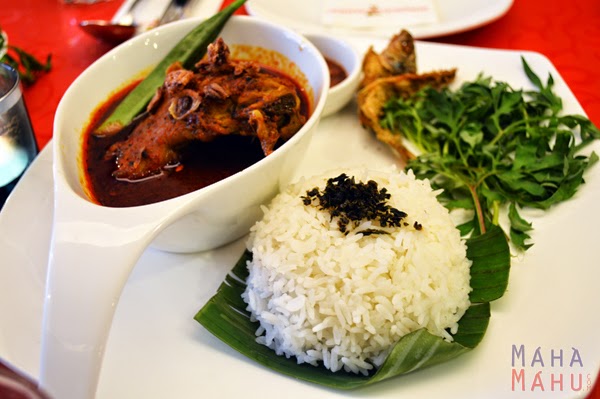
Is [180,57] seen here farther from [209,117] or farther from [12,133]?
[12,133]

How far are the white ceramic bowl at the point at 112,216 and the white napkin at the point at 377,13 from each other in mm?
1045

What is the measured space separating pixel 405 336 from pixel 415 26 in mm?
2215

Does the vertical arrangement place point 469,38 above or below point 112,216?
below

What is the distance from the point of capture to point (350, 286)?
158 cm

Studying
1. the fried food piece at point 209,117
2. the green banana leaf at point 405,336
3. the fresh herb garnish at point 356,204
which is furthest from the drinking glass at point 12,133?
the fresh herb garnish at point 356,204

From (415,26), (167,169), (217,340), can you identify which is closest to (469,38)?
(415,26)

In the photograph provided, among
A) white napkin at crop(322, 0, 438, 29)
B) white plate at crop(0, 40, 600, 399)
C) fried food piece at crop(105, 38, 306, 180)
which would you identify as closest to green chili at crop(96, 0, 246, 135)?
fried food piece at crop(105, 38, 306, 180)

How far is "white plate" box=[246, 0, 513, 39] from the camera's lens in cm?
305

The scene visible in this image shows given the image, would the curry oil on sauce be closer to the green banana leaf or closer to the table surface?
the green banana leaf

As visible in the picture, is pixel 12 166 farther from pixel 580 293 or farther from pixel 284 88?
pixel 580 293

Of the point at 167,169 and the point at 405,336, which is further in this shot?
the point at 167,169

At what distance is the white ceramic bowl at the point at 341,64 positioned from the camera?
2422 mm

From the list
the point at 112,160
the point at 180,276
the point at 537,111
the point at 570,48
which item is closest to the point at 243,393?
the point at 180,276

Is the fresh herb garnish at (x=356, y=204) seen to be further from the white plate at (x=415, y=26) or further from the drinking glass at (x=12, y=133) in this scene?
the white plate at (x=415, y=26)
